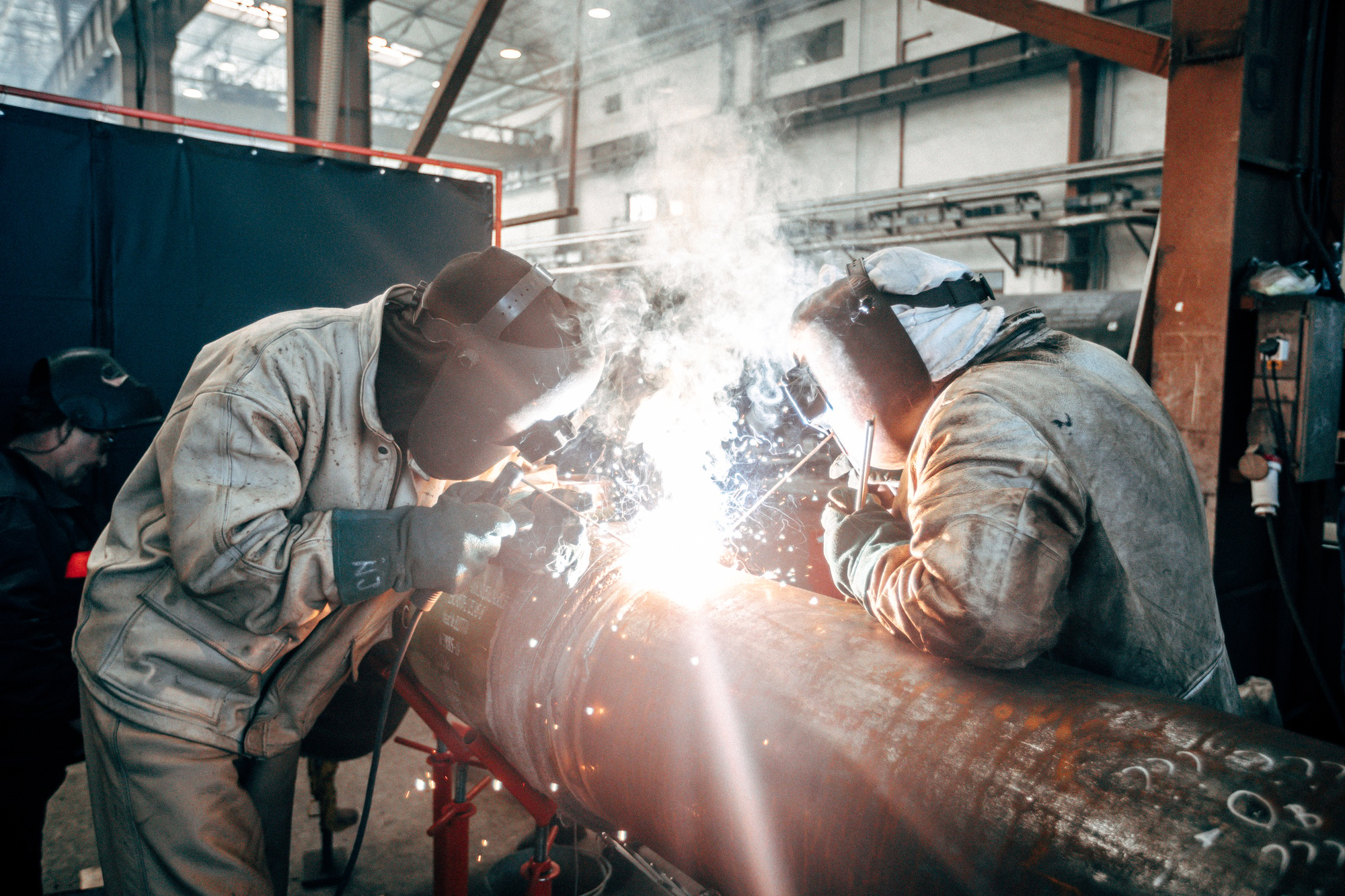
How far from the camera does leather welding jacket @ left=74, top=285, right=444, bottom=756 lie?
1462 millimetres

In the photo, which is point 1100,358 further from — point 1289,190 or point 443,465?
point 1289,190

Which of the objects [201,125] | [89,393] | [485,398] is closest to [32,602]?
[89,393]

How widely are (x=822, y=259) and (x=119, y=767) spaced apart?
900cm

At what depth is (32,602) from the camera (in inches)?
89.2

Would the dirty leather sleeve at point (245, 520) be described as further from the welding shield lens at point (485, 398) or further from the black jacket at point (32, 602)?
the black jacket at point (32, 602)

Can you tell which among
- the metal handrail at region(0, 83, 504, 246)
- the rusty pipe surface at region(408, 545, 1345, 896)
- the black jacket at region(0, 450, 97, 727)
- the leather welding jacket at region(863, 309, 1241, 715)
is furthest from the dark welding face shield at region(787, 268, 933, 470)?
the metal handrail at region(0, 83, 504, 246)

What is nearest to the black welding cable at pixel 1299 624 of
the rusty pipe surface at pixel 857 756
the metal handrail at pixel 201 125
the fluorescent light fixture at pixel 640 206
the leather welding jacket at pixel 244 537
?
the rusty pipe surface at pixel 857 756

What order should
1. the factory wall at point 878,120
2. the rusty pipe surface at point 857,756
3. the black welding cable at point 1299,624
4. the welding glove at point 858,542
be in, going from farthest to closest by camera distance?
the factory wall at point 878,120
the black welding cable at point 1299,624
the welding glove at point 858,542
the rusty pipe surface at point 857,756

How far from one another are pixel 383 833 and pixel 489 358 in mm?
2392

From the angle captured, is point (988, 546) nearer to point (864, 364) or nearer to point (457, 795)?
point (864, 364)

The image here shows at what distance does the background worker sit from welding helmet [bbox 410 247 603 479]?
4.72 feet

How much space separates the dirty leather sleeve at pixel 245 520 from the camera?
4.74 ft

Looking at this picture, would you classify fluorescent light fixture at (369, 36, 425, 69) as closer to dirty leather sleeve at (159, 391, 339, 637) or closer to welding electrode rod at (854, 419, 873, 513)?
dirty leather sleeve at (159, 391, 339, 637)

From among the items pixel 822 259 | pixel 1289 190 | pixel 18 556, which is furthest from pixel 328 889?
pixel 822 259
